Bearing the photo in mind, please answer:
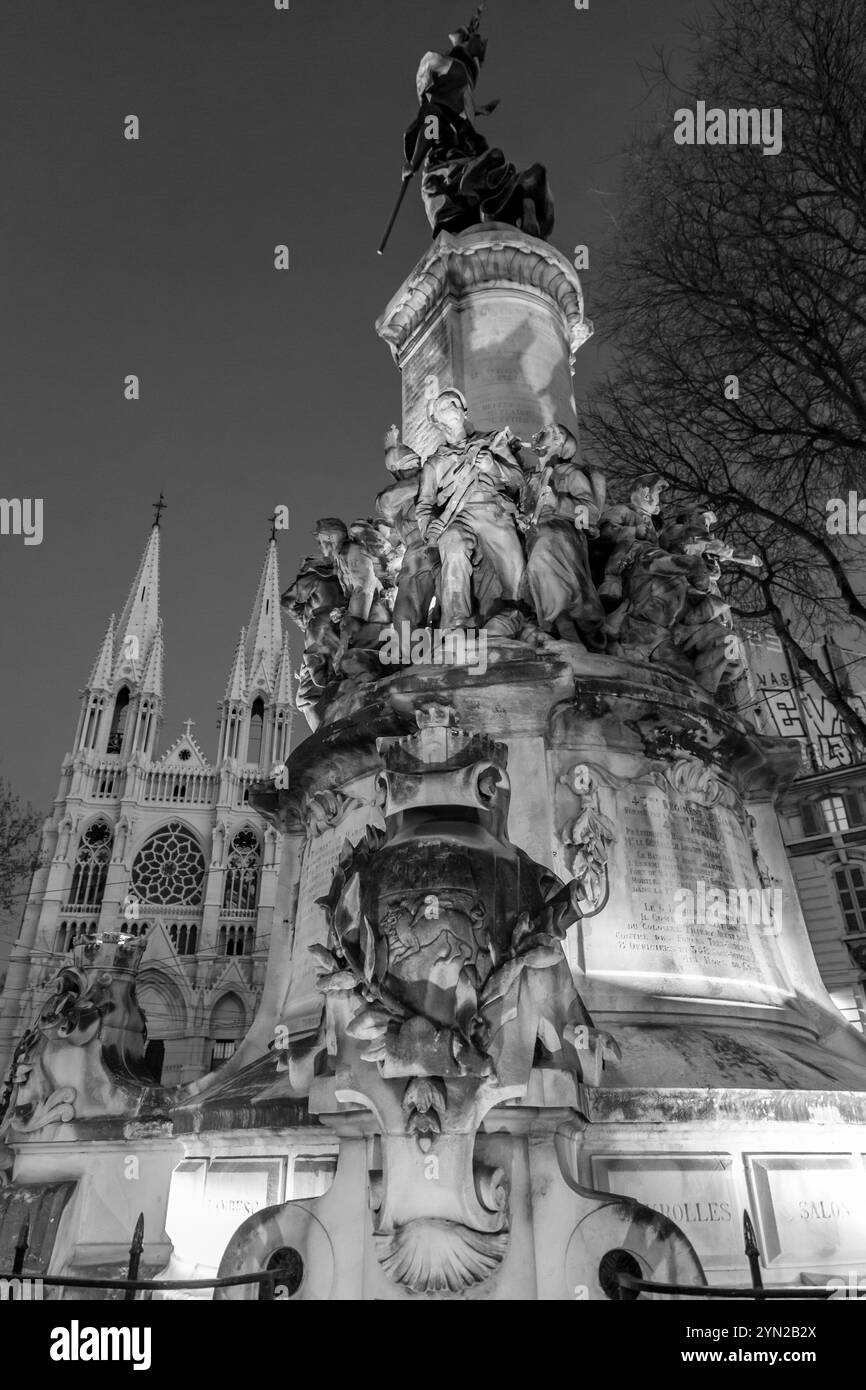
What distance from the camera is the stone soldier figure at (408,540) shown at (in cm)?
784

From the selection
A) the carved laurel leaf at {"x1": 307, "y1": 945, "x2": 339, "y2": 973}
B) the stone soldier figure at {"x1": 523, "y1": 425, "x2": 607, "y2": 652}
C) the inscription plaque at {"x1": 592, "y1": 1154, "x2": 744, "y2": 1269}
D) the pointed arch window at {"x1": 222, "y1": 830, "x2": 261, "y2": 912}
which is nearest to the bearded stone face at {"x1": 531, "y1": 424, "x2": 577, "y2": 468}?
the stone soldier figure at {"x1": 523, "y1": 425, "x2": 607, "y2": 652}

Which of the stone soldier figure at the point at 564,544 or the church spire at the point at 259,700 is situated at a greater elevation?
the church spire at the point at 259,700

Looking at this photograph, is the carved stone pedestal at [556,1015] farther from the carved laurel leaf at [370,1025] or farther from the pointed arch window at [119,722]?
the pointed arch window at [119,722]

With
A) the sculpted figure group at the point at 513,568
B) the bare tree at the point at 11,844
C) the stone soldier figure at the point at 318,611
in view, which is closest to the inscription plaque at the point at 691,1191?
the sculpted figure group at the point at 513,568

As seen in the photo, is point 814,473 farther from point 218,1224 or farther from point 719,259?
point 218,1224

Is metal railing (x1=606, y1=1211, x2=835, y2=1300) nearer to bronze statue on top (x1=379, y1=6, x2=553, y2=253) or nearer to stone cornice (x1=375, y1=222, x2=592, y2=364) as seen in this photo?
stone cornice (x1=375, y1=222, x2=592, y2=364)

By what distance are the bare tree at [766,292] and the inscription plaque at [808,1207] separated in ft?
20.7

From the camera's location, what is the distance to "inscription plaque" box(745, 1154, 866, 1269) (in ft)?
14.1

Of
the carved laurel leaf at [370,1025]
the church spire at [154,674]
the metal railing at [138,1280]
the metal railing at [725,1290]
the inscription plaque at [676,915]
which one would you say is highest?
the church spire at [154,674]

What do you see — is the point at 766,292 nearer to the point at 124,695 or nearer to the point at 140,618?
the point at 124,695

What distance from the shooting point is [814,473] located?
10.8m

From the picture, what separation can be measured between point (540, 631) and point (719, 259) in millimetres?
5467

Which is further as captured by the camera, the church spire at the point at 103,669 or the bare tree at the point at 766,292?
the church spire at the point at 103,669

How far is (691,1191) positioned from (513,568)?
494cm
